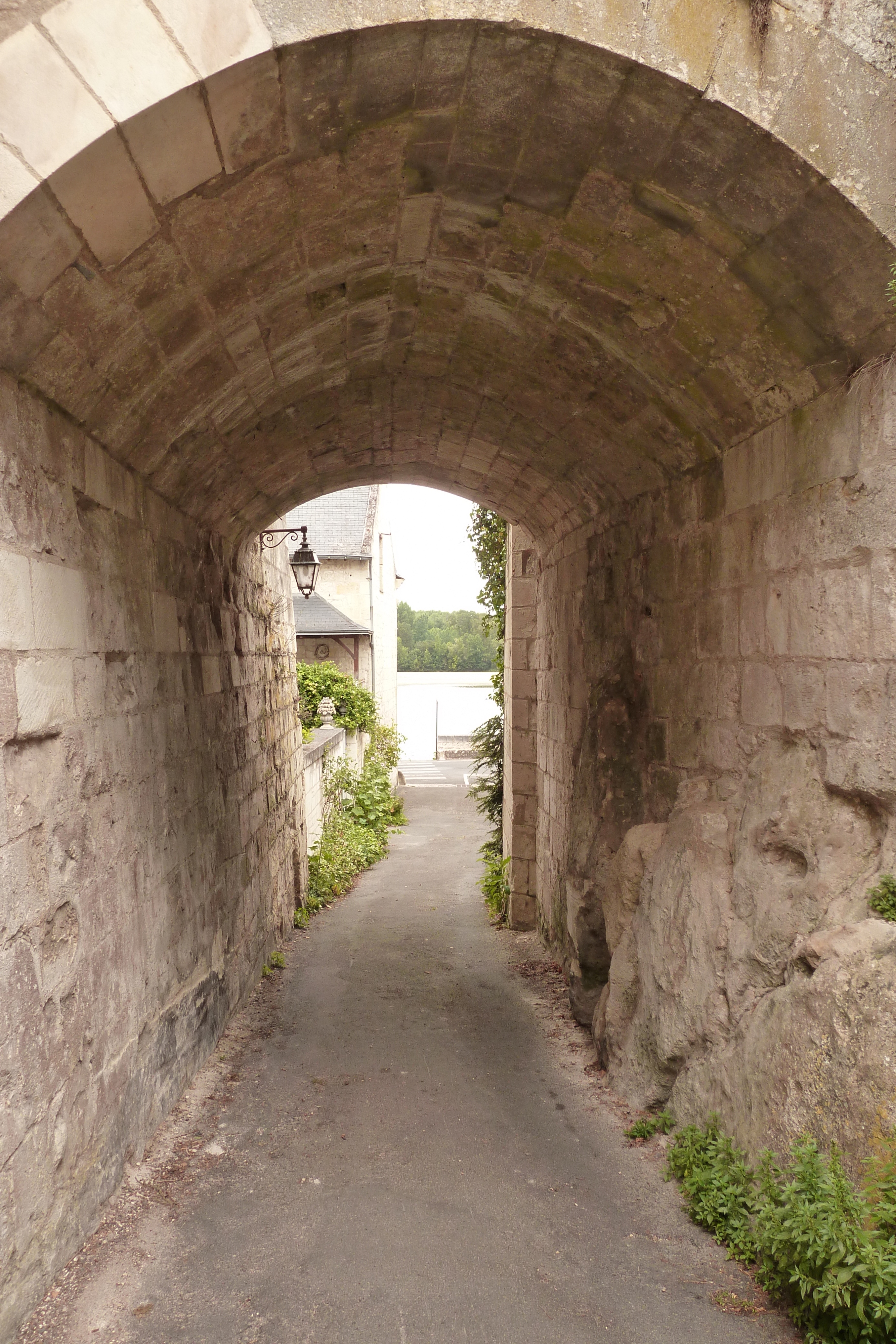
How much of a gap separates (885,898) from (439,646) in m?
67.9

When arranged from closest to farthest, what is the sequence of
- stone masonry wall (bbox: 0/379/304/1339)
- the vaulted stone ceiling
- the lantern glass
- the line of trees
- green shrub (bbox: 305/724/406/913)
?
the vaulted stone ceiling
stone masonry wall (bbox: 0/379/304/1339)
the lantern glass
green shrub (bbox: 305/724/406/913)
the line of trees

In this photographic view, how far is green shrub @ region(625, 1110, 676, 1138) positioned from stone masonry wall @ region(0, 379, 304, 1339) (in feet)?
6.71

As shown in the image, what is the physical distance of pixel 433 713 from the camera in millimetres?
33906

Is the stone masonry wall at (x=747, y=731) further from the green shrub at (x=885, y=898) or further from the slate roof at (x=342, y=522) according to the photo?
the slate roof at (x=342, y=522)

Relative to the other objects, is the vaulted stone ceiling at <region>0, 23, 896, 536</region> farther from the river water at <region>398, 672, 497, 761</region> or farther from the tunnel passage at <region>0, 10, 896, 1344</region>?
the river water at <region>398, 672, 497, 761</region>

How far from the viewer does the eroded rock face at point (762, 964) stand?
265 cm

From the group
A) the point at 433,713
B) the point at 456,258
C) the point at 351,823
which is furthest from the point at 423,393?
the point at 433,713

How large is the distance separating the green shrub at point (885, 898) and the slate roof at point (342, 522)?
1879cm

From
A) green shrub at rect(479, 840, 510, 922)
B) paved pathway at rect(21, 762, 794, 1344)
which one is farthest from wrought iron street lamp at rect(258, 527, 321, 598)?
paved pathway at rect(21, 762, 794, 1344)

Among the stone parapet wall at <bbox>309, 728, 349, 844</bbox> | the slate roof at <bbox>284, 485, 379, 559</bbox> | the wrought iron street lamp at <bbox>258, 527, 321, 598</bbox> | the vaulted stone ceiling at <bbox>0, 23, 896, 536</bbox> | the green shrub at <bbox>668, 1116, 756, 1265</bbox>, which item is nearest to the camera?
the vaulted stone ceiling at <bbox>0, 23, 896, 536</bbox>

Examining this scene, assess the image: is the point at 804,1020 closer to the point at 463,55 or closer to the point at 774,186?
the point at 774,186

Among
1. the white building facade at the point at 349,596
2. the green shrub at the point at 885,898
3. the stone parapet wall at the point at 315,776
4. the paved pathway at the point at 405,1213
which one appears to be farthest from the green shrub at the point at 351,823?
the green shrub at the point at 885,898

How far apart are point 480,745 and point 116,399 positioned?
24.4 feet

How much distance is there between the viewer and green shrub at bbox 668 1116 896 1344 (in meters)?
2.27
